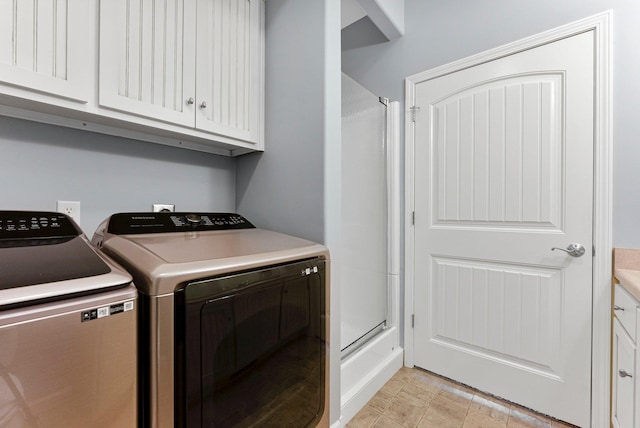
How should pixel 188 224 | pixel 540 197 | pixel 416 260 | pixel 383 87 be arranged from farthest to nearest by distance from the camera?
1. pixel 383 87
2. pixel 416 260
3. pixel 540 197
4. pixel 188 224

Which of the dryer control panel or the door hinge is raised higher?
the door hinge

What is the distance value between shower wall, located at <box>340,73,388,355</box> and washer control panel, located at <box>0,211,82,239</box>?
49.1 inches

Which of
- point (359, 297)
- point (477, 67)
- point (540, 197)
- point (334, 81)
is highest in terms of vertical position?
point (477, 67)

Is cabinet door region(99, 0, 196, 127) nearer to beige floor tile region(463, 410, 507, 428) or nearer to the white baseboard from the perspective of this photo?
the white baseboard

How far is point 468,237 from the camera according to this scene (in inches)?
73.7

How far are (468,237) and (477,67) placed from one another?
1.08 m

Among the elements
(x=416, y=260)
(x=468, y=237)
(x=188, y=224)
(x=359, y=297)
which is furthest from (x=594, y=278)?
(x=188, y=224)

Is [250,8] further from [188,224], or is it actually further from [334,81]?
[188,224]

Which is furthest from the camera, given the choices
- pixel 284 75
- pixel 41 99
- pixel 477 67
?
pixel 477 67

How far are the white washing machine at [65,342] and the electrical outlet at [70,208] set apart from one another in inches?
17.5

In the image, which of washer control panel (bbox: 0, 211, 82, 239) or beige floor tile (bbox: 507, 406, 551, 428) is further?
beige floor tile (bbox: 507, 406, 551, 428)

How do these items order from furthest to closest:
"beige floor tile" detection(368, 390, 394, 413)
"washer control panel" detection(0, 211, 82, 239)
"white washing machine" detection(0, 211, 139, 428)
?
1. "beige floor tile" detection(368, 390, 394, 413)
2. "washer control panel" detection(0, 211, 82, 239)
3. "white washing machine" detection(0, 211, 139, 428)

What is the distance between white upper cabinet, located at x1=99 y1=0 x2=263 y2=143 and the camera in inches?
39.6

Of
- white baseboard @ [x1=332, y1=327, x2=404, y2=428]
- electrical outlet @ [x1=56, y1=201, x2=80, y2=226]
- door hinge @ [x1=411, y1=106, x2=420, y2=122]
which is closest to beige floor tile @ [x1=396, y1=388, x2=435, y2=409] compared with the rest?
white baseboard @ [x1=332, y1=327, x2=404, y2=428]
